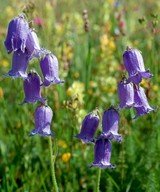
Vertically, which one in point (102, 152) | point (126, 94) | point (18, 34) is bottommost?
point (102, 152)

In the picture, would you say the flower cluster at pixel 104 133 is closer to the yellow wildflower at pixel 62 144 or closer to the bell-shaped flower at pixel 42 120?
the bell-shaped flower at pixel 42 120

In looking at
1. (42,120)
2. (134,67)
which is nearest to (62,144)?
(42,120)

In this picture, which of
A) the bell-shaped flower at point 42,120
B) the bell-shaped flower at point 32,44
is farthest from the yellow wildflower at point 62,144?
the bell-shaped flower at point 32,44

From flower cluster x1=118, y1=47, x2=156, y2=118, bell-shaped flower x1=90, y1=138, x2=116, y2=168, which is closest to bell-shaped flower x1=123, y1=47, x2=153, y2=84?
flower cluster x1=118, y1=47, x2=156, y2=118

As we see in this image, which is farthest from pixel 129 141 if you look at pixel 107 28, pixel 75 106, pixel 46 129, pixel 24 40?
pixel 107 28

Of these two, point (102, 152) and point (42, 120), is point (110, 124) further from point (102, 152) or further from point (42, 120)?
point (42, 120)

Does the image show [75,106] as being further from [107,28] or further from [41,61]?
[107,28]
